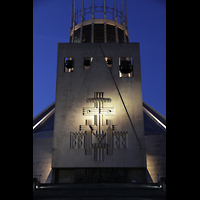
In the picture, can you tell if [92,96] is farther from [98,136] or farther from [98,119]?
[98,136]

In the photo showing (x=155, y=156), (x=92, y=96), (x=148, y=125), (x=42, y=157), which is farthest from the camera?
(x=148, y=125)

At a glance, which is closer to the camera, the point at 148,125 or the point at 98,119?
the point at 98,119

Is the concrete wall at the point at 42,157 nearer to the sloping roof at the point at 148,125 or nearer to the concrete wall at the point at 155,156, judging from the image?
the sloping roof at the point at 148,125

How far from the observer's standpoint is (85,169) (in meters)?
13.1

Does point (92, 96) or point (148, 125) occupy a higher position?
point (92, 96)

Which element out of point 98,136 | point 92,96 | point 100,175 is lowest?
point 100,175

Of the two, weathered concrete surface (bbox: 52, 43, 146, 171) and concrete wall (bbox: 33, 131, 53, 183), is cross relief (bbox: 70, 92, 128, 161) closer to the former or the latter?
weathered concrete surface (bbox: 52, 43, 146, 171)

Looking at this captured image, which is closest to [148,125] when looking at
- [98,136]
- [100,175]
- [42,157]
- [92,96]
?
[92,96]

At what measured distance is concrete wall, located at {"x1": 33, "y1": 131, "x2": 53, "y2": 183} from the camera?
14852mm

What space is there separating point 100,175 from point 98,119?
111 inches

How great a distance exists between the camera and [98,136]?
13.3m

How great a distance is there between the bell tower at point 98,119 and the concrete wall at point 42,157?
209cm
